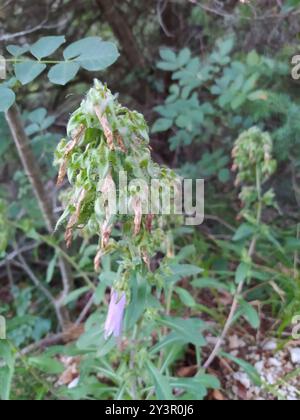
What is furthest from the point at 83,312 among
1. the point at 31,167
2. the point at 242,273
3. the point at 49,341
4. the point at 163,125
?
the point at 163,125

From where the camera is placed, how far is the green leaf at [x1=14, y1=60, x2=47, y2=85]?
3.85ft

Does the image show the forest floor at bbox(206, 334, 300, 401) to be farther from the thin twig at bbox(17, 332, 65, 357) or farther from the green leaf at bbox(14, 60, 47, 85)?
the green leaf at bbox(14, 60, 47, 85)

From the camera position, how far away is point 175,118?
2.40 meters

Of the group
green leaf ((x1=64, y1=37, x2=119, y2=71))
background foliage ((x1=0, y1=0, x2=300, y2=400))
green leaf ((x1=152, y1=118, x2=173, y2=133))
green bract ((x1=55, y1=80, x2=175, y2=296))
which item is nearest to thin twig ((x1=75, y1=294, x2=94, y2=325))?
background foliage ((x1=0, y1=0, x2=300, y2=400))

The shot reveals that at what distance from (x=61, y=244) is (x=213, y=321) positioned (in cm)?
80

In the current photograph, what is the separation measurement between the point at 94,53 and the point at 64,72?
0.09m

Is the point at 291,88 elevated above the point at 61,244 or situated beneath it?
elevated above

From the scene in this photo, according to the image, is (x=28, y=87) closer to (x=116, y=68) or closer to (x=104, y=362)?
(x=116, y=68)

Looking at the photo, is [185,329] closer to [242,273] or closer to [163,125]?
[242,273]

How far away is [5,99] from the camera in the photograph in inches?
45.5

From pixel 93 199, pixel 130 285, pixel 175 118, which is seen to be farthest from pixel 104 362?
pixel 175 118

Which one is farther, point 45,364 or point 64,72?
point 45,364

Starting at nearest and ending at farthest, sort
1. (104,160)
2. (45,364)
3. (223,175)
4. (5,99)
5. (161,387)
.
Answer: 1. (104,160)
2. (5,99)
3. (161,387)
4. (45,364)
5. (223,175)

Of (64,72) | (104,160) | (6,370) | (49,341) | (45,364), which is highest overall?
(64,72)
